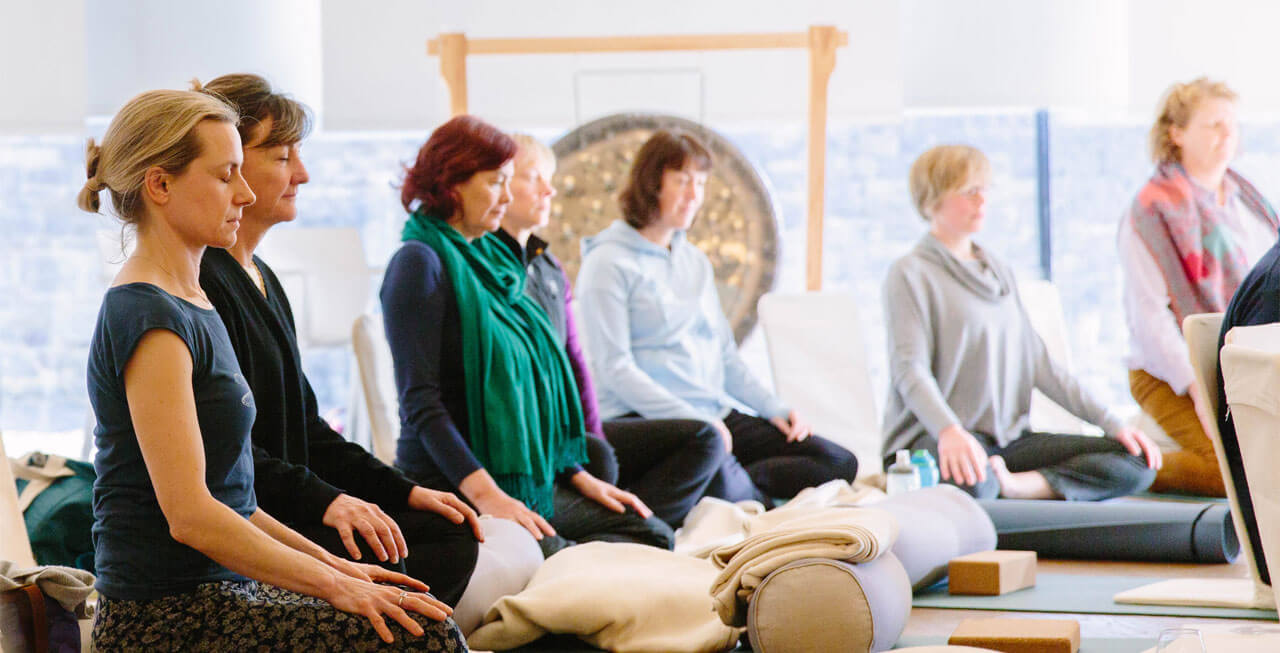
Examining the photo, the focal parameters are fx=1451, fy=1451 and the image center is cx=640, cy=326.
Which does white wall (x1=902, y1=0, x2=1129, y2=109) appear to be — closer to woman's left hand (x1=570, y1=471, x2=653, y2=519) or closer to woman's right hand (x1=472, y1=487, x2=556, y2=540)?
woman's left hand (x1=570, y1=471, x2=653, y2=519)

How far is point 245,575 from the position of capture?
1.47 m

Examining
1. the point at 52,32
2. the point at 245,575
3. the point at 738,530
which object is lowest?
the point at 738,530

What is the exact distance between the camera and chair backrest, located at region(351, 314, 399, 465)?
3.60 metres

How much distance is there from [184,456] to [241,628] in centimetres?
18

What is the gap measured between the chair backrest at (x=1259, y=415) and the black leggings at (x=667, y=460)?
1609 millimetres

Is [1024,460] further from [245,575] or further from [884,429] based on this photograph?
[245,575]

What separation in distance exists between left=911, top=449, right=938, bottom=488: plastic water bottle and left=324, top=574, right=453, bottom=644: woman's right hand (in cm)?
204

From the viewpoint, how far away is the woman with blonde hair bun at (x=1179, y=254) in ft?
12.6

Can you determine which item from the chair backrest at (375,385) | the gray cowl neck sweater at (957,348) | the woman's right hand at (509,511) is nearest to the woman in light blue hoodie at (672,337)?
the gray cowl neck sweater at (957,348)

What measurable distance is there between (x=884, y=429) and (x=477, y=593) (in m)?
1.63

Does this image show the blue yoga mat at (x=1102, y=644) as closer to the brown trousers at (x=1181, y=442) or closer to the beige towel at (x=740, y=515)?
A: the beige towel at (x=740, y=515)

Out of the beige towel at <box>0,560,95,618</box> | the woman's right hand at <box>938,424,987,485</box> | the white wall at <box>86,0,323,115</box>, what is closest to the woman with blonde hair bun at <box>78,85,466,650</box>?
the beige towel at <box>0,560,95,618</box>

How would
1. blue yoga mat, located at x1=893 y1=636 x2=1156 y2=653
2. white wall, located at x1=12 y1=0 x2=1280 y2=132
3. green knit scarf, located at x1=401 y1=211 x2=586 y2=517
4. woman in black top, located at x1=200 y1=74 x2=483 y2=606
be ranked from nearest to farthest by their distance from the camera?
woman in black top, located at x1=200 y1=74 x2=483 y2=606, blue yoga mat, located at x1=893 y1=636 x2=1156 y2=653, green knit scarf, located at x1=401 y1=211 x2=586 y2=517, white wall, located at x1=12 y1=0 x2=1280 y2=132

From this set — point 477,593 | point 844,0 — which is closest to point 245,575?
point 477,593
